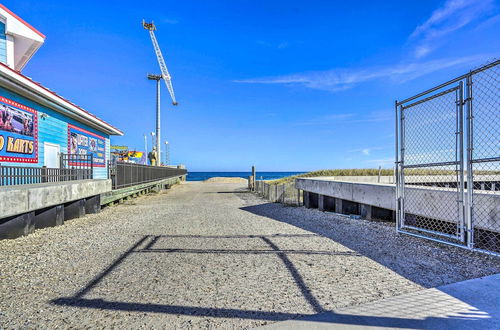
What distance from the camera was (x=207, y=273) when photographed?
13.2ft

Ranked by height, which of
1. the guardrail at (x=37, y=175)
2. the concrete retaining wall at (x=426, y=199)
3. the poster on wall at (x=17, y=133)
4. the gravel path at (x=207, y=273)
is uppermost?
the poster on wall at (x=17, y=133)

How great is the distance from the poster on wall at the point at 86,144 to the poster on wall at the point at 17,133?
112 inches

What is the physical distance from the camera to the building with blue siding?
8.77 m

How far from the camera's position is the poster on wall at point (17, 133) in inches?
342

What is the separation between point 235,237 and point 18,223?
16.2 feet

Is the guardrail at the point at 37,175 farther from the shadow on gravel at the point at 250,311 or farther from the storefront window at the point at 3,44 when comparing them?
the storefront window at the point at 3,44

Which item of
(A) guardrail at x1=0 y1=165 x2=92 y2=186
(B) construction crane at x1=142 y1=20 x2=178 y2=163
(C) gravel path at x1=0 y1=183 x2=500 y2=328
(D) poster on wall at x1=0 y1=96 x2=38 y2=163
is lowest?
(C) gravel path at x1=0 y1=183 x2=500 y2=328

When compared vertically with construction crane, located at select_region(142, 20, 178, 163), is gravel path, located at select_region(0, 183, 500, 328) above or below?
below

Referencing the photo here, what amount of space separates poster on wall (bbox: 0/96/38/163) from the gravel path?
4029 millimetres

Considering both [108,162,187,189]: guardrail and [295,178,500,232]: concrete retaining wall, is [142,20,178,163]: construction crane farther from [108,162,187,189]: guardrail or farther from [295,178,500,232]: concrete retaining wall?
[295,178,500,232]: concrete retaining wall

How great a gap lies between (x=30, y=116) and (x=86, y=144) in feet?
16.7

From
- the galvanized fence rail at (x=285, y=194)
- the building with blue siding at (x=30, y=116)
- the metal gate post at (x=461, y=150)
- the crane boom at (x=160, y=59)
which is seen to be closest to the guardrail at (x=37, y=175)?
the building with blue siding at (x=30, y=116)

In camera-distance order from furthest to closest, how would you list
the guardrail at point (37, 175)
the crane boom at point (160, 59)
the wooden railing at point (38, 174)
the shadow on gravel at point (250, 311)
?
the crane boom at point (160, 59) < the guardrail at point (37, 175) < the wooden railing at point (38, 174) < the shadow on gravel at point (250, 311)

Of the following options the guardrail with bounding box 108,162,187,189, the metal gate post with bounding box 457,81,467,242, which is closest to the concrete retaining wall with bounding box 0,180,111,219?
the guardrail with bounding box 108,162,187,189
